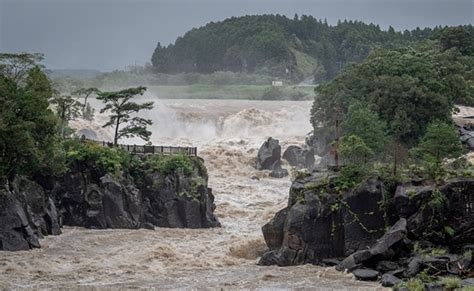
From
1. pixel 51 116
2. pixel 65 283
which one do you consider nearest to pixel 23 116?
pixel 51 116

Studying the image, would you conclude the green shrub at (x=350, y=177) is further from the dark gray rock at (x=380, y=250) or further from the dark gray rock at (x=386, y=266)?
the dark gray rock at (x=386, y=266)

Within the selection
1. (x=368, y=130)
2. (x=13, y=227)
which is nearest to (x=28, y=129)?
(x=13, y=227)

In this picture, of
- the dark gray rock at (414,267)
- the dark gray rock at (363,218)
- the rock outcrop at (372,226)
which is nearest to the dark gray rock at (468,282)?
the dark gray rock at (414,267)

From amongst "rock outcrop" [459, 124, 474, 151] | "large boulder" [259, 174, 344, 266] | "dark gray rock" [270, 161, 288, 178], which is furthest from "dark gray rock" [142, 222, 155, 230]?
"rock outcrop" [459, 124, 474, 151]

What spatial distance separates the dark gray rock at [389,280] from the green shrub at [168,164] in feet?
63.1

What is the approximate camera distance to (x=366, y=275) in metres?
32.9

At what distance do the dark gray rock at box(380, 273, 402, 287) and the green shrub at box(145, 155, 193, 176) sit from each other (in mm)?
19231

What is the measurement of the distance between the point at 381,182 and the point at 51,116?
678 inches

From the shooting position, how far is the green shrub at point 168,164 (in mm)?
48134

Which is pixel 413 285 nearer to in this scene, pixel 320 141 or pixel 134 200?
pixel 134 200

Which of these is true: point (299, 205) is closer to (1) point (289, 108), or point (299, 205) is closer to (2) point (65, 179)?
(2) point (65, 179)

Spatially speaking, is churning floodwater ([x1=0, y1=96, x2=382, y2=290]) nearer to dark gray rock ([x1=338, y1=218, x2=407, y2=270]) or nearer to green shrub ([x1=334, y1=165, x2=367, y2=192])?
dark gray rock ([x1=338, y1=218, x2=407, y2=270])

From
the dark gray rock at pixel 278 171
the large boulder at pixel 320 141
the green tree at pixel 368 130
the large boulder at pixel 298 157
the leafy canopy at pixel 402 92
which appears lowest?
the dark gray rock at pixel 278 171

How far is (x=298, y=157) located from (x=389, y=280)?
4144 cm
